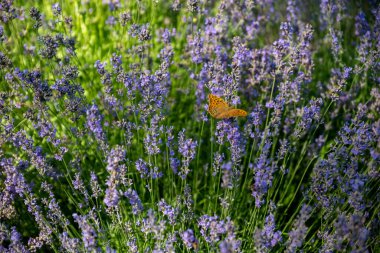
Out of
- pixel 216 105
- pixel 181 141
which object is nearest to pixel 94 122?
pixel 181 141

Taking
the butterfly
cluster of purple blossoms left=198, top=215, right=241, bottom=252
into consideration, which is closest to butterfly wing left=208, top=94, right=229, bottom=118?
the butterfly

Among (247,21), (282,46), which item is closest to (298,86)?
(282,46)

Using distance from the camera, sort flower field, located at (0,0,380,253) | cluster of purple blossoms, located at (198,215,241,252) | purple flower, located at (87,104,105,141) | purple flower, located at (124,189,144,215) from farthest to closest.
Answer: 1. purple flower, located at (87,104,105,141)
2. flower field, located at (0,0,380,253)
3. purple flower, located at (124,189,144,215)
4. cluster of purple blossoms, located at (198,215,241,252)

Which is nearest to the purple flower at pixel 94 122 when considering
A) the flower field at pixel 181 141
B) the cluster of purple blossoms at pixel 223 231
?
the flower field at pixel 181 141

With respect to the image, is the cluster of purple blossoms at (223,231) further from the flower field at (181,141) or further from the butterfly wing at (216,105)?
the butterfly wing at (216,105)

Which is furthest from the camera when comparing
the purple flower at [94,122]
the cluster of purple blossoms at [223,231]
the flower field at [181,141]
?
the purple flower at [94,122]

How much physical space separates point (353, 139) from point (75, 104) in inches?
69.8

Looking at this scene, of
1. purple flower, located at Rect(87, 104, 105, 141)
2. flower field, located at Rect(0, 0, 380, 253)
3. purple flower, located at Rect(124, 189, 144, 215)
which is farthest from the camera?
purple flower, located at Rect(87, 104, 105, 141)

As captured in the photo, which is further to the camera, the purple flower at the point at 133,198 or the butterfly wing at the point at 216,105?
the butterfly wing at the point at 216,105

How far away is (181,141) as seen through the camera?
2729mm

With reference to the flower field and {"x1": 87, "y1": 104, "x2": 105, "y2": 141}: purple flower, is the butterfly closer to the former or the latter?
the flower field

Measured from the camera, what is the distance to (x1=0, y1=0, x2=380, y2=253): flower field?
2607 mm

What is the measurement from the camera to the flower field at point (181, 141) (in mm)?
2607

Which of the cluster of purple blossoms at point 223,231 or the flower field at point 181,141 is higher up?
the flower field at point 181,141
